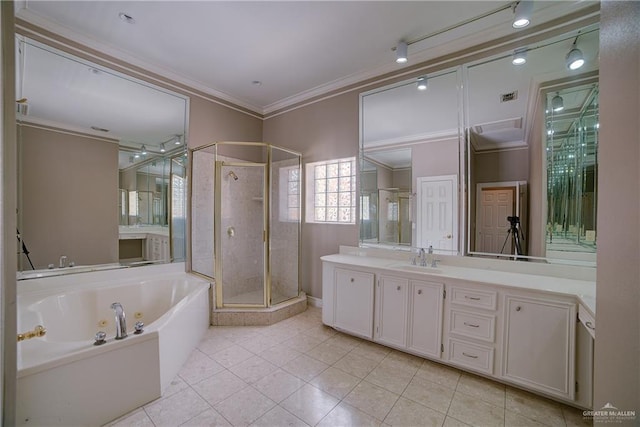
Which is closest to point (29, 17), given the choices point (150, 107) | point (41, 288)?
point (150, 107)

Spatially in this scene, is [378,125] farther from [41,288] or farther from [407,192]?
[41,288]

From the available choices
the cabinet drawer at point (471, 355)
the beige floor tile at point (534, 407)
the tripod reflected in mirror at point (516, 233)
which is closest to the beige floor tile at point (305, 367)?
the cabinet drawer at point (471, 355)

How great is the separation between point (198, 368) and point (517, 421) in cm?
231

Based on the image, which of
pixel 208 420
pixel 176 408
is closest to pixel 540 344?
pixel 208 420

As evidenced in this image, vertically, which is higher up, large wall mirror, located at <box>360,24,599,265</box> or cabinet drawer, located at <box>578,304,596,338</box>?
large wall mirror, located at <box>360,24,599,265</box>

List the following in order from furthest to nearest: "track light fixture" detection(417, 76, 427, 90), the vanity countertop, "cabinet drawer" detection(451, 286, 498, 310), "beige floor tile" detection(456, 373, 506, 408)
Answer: "track light fixture" detection(417, 76, 427, 90) → "cabinet drawer" detection(451, 286, 498, 310) → "beige floor tile" detection(456, 373, 506, 408) → the vanity countertop

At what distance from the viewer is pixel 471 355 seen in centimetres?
197

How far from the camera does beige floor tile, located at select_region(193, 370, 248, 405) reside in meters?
1.78

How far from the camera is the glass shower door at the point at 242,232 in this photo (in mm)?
3240

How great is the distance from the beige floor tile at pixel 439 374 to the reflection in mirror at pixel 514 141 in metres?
1.04

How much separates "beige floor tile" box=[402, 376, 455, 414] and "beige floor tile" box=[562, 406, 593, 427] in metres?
0.65

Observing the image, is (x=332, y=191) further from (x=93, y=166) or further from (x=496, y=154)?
(x=93, y=166)

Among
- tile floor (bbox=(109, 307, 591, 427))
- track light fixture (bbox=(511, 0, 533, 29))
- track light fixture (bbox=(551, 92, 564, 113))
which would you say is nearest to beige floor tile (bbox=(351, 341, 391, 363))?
tile floor (bbox=(109, 307, 591, 427))

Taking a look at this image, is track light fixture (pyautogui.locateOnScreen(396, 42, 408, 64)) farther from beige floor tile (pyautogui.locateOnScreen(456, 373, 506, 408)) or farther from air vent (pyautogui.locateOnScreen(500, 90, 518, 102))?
beige floor tile (pyautogui.locateOnScreen(456, 373, 506, 408))
